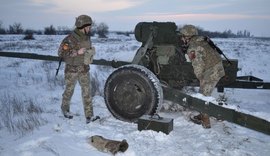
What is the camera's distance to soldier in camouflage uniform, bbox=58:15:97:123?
6254mm

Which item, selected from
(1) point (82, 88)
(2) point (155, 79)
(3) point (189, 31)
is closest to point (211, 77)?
(3) point (189, 31)

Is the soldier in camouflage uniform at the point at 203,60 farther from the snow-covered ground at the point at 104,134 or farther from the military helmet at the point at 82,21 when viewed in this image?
the military helmet at the point at 82,21

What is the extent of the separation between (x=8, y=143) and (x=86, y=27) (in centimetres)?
252

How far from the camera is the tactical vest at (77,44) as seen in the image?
6.31 metres

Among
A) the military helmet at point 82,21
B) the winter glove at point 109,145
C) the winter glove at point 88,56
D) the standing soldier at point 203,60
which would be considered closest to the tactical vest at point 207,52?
the standing soldier at point 203,60

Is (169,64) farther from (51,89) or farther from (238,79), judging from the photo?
(51,89)

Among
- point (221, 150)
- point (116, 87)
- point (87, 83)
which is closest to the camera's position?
point (221, 150)

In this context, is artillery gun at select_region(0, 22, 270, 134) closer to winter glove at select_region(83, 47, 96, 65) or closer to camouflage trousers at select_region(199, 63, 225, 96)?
camouflage trousers at select_region(199, 63, 225, 96)

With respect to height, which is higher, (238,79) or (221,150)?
(238,79)

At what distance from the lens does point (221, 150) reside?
16.1 feet

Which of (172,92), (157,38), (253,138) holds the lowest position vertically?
(253,138)

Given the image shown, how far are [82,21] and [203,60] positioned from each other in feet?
7.44

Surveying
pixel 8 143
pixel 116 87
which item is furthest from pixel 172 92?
pixel 8 143

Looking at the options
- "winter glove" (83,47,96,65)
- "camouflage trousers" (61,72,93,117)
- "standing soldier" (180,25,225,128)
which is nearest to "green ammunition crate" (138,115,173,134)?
"standing soldier" (180,25,225,128)
